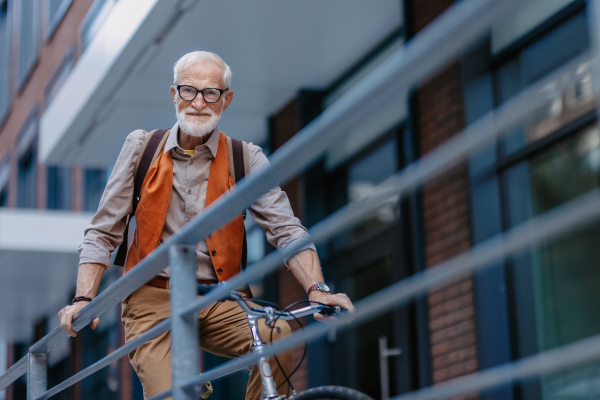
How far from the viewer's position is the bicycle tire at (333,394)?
2531 millimetres

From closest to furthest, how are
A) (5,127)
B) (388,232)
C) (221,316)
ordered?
(221,316)
(388,232)
(5,127)

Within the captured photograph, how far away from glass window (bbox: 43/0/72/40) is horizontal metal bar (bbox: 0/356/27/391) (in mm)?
13452

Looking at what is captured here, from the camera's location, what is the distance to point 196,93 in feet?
10.6

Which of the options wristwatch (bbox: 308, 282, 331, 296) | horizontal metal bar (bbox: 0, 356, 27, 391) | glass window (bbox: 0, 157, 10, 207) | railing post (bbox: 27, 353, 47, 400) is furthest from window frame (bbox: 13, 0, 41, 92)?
wristwatch (bbox: 308, 282, 331, 296)

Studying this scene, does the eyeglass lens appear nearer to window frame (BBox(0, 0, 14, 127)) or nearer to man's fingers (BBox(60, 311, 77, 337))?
man's fingers (BBox(60, 311, 77, 337))

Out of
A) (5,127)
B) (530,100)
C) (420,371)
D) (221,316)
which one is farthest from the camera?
(5,127)

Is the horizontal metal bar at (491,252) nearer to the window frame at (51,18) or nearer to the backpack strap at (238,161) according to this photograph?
the backpack strap at (238,161)

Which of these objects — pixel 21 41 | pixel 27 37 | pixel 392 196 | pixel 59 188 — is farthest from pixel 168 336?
pixel 21 41

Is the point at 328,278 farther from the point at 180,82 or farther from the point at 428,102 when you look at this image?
the point at 180,82

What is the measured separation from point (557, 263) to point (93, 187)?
430 inches

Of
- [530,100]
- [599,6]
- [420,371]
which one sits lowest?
[530,100]

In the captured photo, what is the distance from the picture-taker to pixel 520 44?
5773 millimetres

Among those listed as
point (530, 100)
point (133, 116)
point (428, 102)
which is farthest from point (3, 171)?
point (530, 100)

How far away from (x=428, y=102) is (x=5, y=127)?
17.9 m
